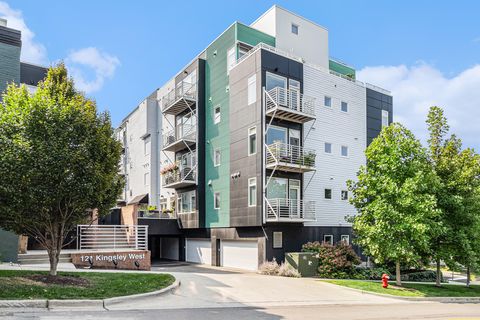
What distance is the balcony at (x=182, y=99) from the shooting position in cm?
3003

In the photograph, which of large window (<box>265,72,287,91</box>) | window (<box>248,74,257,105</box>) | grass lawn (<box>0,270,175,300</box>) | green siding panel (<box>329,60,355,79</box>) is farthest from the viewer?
green siding panel (<box>329,60,355,79</box>)

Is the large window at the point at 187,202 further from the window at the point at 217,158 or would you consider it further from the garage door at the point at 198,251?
the window at the point at 217,158

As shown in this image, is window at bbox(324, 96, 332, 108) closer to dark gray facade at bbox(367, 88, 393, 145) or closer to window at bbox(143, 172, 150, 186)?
dark gray facade at bbox(367, 88, 393, 145)

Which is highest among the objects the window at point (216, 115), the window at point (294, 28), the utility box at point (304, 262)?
the window at point (294, 28)

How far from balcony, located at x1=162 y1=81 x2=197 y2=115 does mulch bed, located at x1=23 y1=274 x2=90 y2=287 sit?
18.9 m

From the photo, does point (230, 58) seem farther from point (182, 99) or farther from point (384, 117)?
point (384, 117)

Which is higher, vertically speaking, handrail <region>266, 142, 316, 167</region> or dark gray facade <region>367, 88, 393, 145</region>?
dark gray facade <region>367, 88, 393, 145</region>

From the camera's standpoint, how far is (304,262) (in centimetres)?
2169

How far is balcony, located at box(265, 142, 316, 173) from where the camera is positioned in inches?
896

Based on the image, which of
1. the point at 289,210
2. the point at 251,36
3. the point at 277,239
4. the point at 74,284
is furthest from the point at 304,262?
the point at 251,36

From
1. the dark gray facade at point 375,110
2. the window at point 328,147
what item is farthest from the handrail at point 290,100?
the dark gray facade at point 375,110

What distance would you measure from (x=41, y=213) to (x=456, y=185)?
1977 cm

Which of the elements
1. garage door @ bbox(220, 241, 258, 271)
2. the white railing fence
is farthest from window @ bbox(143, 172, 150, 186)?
garage door @ bbox(220, 241, 258, 271)

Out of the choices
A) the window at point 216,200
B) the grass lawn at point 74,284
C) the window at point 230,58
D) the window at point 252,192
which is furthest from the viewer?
the window at point 216,200
